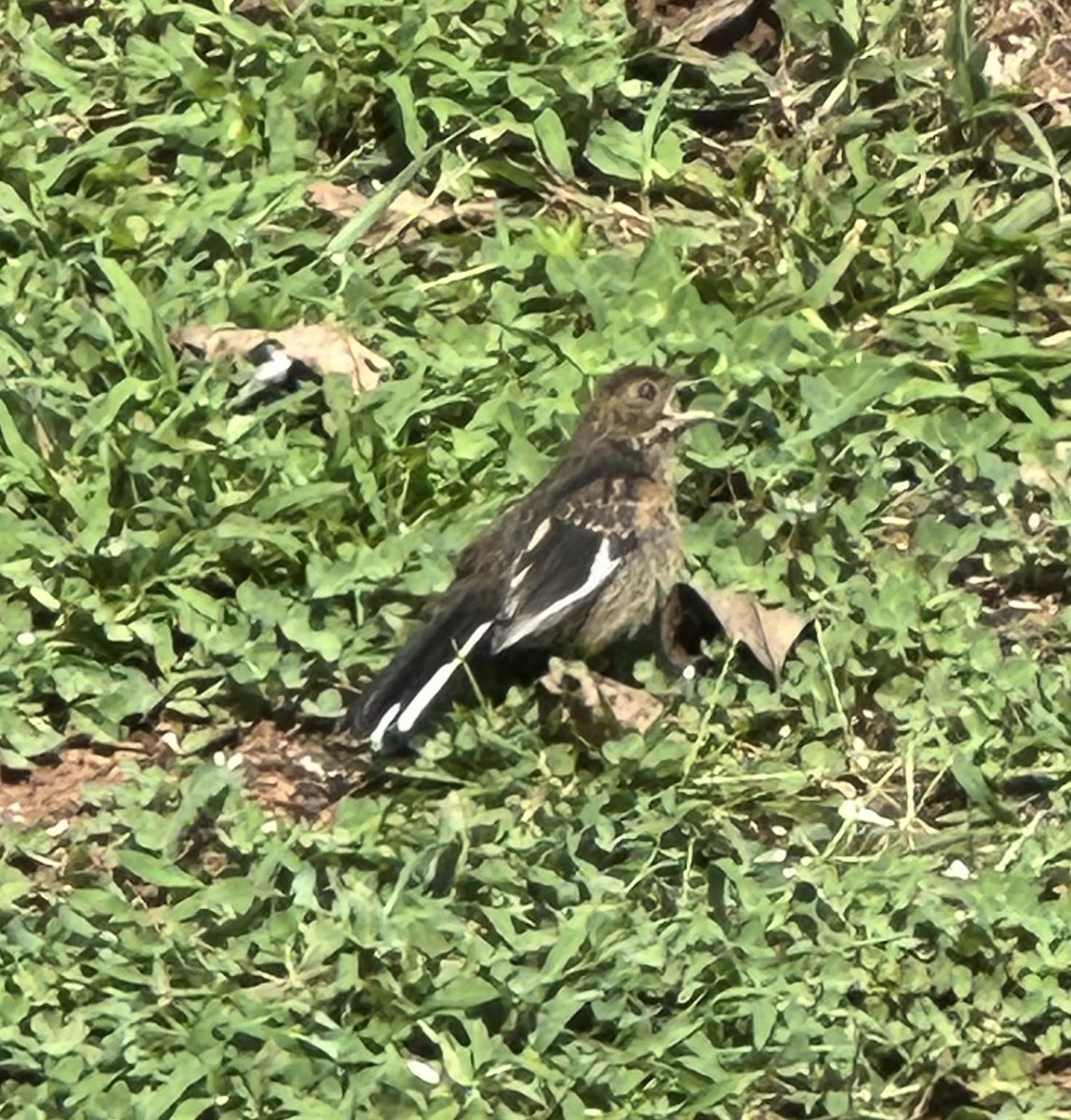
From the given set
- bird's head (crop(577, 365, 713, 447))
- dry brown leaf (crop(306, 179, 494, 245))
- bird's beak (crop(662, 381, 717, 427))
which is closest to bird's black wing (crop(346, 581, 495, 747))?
bird's head (crop(577, 365, 713, 447))

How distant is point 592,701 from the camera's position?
6383mm

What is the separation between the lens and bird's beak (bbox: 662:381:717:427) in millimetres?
6914

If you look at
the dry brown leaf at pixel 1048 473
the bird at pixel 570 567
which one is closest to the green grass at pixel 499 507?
the dry brown leaf at pixel 1048 473

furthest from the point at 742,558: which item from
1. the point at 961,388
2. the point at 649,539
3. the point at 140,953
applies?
the point at 140,953

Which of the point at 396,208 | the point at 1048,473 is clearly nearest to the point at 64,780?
the point at 396,208

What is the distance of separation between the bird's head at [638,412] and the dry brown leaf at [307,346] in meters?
0.63

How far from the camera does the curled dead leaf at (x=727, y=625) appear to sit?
6539 mm

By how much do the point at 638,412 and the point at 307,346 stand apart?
941 millimetres

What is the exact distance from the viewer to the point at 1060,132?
7875 mm

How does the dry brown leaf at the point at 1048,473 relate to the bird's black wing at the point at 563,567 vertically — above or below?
below

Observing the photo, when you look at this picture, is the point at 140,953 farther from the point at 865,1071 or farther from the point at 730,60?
the point at 730,60

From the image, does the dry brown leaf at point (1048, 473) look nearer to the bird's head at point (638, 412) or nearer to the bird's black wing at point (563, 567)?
the bird's head at point (638, 412)

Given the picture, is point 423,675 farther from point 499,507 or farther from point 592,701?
point 499,507

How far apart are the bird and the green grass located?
136 mm
